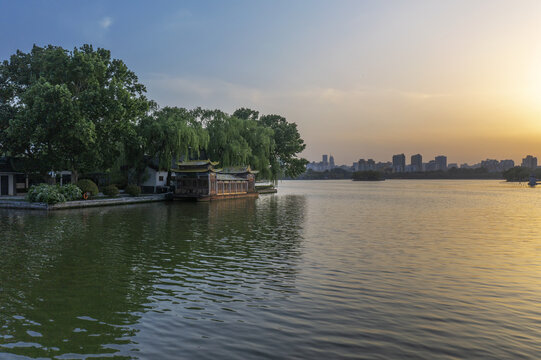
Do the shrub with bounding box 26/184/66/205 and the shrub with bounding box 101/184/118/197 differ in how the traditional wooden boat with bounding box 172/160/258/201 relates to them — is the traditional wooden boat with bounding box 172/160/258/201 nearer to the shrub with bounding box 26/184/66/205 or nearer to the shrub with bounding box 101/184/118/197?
the shrub with bounding box 101/184/118/197

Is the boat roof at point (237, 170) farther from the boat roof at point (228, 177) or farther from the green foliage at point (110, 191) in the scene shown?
the green foliage at point (110, 191)

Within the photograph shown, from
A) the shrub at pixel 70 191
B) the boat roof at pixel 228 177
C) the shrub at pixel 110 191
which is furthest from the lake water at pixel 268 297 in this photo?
the boat roof at pixel 228 177

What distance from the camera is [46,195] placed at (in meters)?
32.0

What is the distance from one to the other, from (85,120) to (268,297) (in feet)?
104

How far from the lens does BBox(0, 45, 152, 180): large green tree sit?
3353 centimetres

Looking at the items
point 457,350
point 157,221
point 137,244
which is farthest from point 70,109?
point 457,350

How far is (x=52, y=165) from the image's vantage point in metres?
36.0

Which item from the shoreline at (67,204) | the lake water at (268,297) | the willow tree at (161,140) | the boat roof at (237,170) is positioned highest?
the willow tree at (161,140)

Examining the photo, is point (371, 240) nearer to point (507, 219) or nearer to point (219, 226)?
point (219, 226)

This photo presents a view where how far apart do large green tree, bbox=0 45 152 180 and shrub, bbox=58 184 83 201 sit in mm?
2530

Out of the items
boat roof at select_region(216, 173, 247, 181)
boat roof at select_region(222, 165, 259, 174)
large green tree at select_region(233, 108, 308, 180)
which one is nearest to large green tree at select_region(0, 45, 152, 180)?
boat roof at select_region(216, 173, 247, 181)

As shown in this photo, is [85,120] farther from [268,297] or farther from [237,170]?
[268,297]

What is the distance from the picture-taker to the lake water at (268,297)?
21.4 ft

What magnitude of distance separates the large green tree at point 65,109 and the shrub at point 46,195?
141 inches
